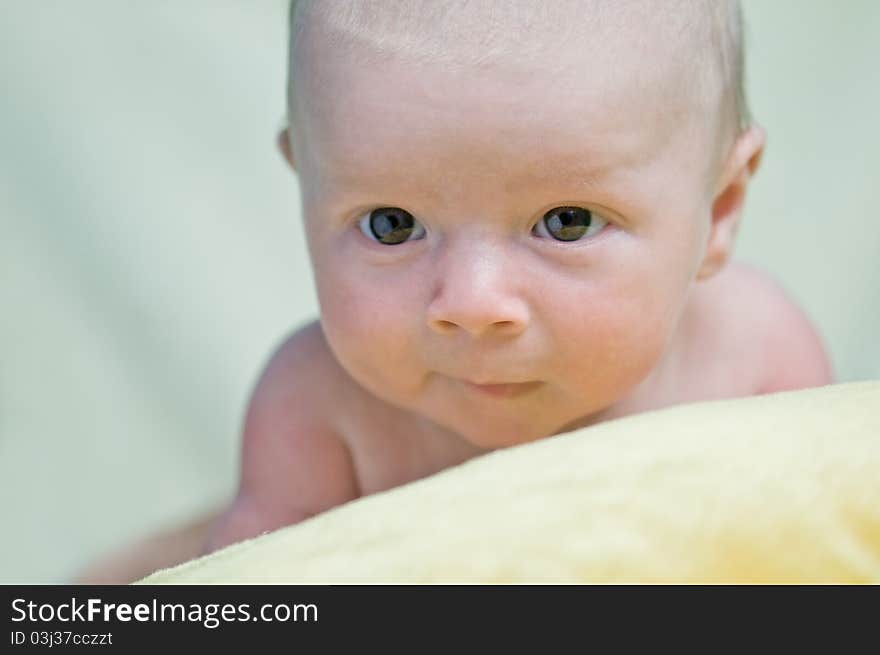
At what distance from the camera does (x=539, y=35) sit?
27.5 inches

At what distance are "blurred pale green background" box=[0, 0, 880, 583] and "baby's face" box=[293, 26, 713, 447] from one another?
2.27 ft

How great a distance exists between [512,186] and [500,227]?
3 centimetres

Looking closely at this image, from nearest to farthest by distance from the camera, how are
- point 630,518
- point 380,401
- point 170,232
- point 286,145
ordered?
point 630,518
point 286,145
point 380,401
point 170,232

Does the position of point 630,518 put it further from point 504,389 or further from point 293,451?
point 293,451

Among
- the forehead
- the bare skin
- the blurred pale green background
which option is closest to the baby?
the forehead

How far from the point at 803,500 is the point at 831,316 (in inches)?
40.6

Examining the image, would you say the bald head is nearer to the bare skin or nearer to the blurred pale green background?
the bare skin

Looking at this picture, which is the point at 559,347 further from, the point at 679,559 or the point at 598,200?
the point at 679,559

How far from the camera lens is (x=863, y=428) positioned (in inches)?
23.3

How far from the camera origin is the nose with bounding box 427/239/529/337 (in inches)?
28.1

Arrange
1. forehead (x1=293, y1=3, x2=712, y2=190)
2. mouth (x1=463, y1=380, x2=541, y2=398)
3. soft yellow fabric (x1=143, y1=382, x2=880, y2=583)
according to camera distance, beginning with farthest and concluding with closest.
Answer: mouth (x1=463, y1=380, x2=541, y2=398), forehead (x1=293, y1=3, x2=712, y2=190), soft yellow fabric (x1=143, y1=382, x2=880, y2=583)

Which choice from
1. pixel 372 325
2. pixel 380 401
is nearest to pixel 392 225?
pixel 372 325

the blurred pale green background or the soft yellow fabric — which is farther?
the blurred pale green background

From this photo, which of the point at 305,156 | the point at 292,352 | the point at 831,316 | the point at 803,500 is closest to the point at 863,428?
the point at 803,500
